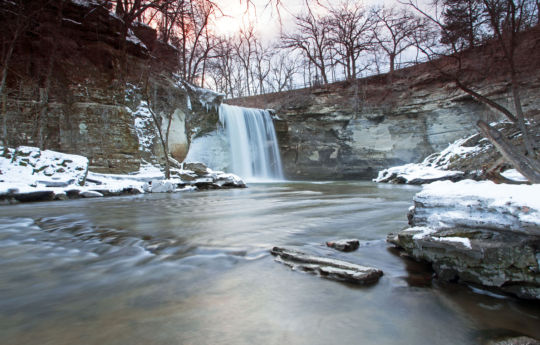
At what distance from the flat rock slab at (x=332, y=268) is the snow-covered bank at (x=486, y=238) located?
1.55ft

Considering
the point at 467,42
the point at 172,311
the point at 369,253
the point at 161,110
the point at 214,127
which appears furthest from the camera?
the point at 214,127

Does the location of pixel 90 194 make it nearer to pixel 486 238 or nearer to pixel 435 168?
pixel 486 238

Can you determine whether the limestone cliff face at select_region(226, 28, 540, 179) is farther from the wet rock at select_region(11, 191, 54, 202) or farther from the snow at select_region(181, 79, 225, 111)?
the wet rock at select_region(11, 191, 54, 202)

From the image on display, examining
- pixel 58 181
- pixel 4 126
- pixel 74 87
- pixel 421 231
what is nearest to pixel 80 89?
pixel 74 87

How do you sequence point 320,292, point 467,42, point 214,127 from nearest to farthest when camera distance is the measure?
point 320,292
point 467,42
point 214,127

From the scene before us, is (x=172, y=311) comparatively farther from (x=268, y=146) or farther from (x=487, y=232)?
(x=268, y=146)

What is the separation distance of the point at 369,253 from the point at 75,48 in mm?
14598

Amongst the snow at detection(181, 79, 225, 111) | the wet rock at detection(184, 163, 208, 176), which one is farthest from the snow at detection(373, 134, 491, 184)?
the snow at detection(181, 79, 225, 111)

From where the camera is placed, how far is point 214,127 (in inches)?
792

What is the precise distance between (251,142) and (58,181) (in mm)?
13652

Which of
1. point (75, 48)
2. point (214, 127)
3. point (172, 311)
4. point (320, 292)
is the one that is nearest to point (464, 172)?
point (320, 292)

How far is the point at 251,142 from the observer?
69.9 ft

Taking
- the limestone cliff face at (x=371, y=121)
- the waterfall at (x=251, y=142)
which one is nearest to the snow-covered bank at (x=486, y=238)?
the limestone cliff face at (x=371, y=121)

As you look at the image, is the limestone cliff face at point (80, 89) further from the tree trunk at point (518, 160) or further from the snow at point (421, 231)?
the tree trunk at point (518, 160)
